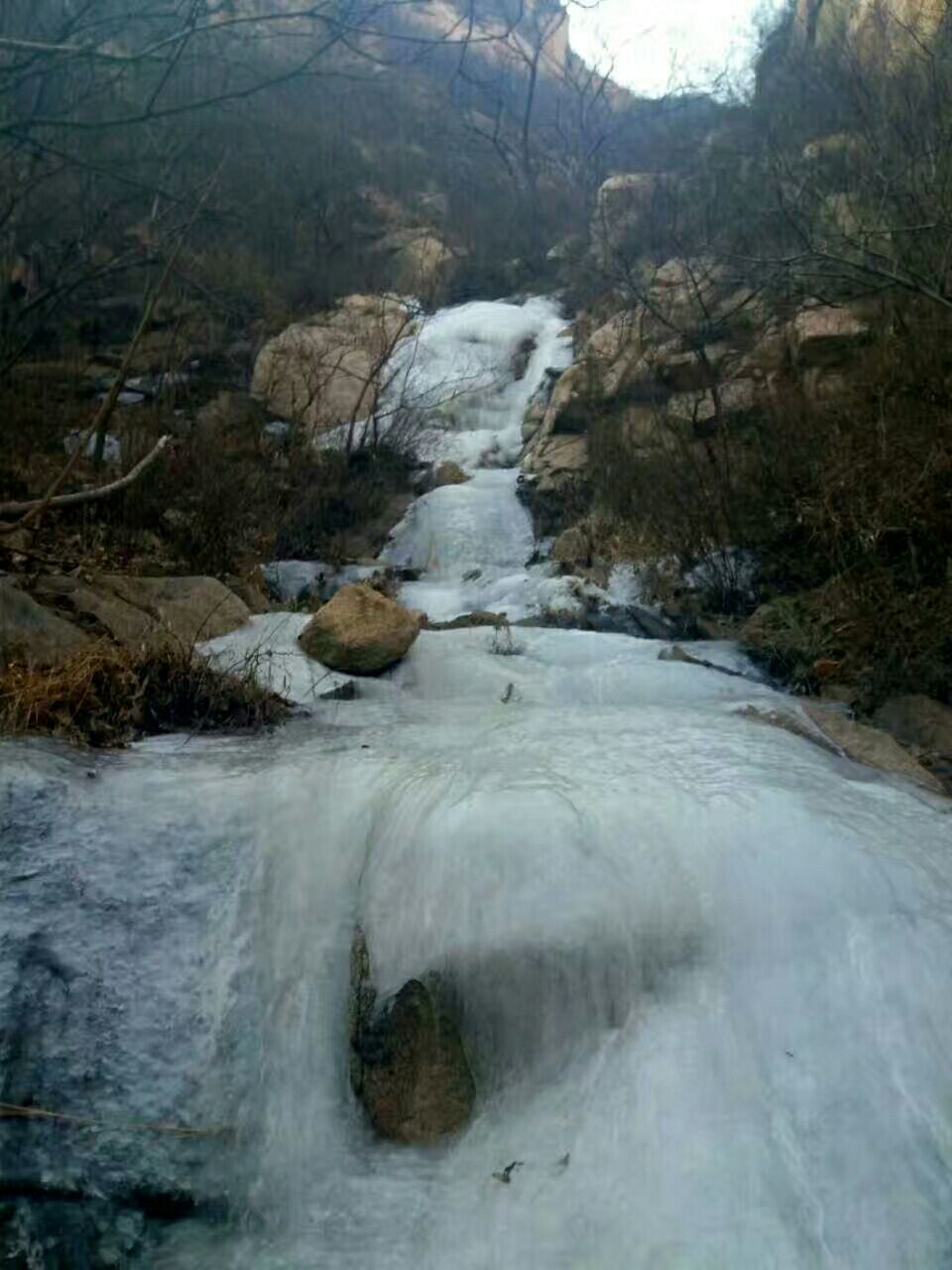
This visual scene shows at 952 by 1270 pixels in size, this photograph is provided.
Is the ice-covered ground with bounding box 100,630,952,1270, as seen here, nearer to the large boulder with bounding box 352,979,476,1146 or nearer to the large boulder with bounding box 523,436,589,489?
the large boulder with bounding box 352,979,476,1146

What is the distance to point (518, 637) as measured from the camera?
215 inches

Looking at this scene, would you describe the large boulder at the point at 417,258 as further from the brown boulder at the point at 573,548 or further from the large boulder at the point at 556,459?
the brown boulder at the point at 573,548

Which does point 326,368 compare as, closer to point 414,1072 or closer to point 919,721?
point 919,721

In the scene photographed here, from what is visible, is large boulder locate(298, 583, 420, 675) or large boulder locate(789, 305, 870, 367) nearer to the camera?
large boulder locate(298, 583, 420, 675)

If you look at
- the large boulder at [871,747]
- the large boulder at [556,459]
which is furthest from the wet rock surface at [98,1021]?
the large boulder at [556,459]

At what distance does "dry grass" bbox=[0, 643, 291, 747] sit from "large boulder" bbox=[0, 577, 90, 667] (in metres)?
0.13

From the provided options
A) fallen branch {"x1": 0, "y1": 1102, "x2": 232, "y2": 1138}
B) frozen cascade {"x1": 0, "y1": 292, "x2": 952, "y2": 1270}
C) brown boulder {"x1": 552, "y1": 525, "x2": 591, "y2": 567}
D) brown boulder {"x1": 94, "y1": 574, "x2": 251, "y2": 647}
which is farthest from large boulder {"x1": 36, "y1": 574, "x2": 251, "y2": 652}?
brown boulder {"x1": 552, "y1": 525, "x2": 591, "y2": 567}

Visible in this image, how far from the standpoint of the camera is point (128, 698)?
354 centimetres

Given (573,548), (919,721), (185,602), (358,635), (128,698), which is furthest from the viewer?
(573,548)

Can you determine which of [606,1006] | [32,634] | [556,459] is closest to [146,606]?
[32,634]

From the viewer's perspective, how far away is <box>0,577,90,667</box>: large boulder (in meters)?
3.60

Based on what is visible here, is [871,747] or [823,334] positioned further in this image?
[823,334]

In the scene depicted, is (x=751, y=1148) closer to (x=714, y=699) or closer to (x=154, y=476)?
(x=714, y=699)

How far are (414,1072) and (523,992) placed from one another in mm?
307
